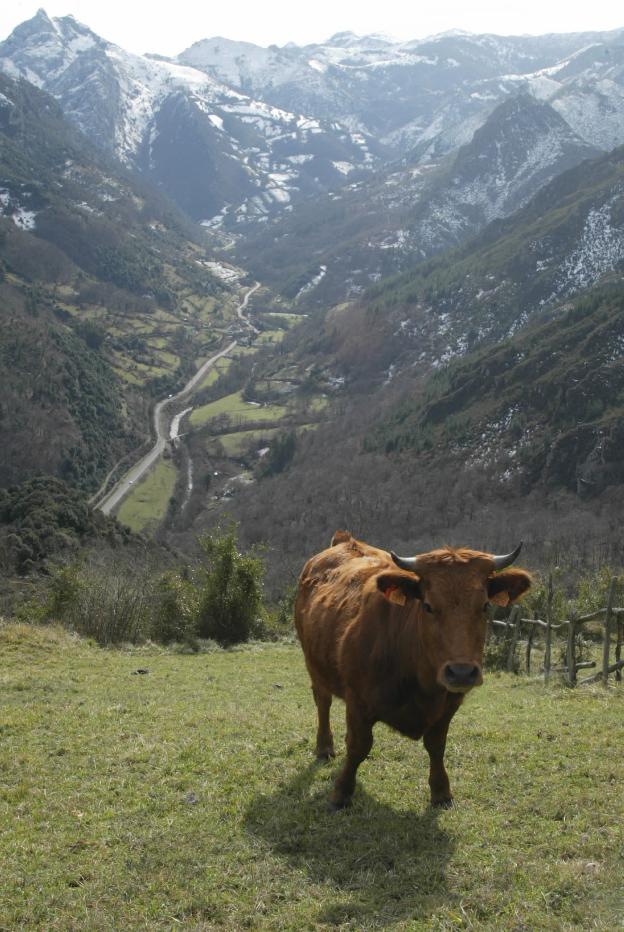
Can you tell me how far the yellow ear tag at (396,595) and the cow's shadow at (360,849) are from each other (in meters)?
2.96

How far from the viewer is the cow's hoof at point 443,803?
10.5m

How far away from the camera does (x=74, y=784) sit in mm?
11766

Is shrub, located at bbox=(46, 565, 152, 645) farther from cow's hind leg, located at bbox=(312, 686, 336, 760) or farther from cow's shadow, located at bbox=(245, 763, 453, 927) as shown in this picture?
cow's shadow, located at bbox=(245, 763, 453, 927)

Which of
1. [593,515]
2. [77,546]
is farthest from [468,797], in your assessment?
[593,515]

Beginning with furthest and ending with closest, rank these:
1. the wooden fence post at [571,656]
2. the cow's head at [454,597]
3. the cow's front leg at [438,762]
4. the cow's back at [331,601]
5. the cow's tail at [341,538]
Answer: the wooden fence post at [571,656] → the cow's tail at [341,538] → the cow's back at [331,601] → the cow's front leg at [438,762] → the cow's head at [454,597]

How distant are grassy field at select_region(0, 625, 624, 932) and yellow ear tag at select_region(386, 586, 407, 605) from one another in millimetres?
2969

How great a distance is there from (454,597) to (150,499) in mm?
156496

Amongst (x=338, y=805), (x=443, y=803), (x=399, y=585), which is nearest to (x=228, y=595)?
(x=338, y=805)

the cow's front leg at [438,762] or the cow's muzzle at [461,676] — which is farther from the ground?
the cow's muzzle at [461,676]

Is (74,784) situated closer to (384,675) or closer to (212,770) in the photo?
(212,770)

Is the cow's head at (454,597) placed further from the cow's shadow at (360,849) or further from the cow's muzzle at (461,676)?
the cow's shadow at (360,849)

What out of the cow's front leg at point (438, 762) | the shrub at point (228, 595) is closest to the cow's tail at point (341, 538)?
the cow's front leg at point (438, 762)

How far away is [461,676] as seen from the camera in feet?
28.4

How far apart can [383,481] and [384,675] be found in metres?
157
